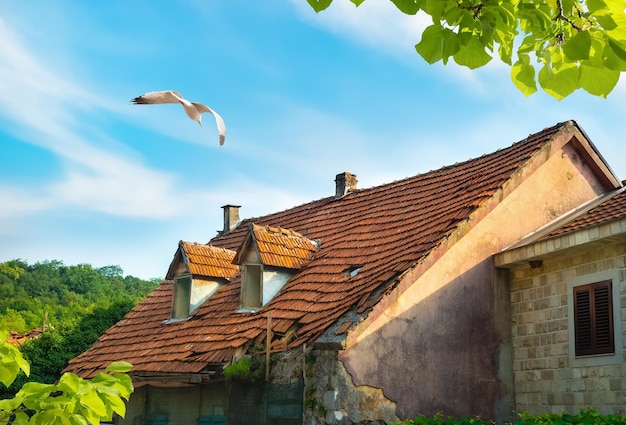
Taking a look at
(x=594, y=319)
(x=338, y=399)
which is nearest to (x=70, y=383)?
(x=338, y=399)

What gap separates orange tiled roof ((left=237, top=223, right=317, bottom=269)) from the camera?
15.1 metres

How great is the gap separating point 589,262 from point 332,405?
445 centimetres

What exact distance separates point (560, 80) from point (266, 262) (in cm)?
1115

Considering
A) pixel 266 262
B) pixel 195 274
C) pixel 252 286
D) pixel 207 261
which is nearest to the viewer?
pixel 266 262

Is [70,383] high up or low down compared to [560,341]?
down

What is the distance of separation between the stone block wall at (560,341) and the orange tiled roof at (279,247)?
458 cm

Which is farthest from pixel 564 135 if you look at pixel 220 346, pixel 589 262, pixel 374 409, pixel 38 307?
pixel 38 307

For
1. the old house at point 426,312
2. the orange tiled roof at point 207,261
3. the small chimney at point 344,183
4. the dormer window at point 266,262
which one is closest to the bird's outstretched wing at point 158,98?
the old house at point 426,312

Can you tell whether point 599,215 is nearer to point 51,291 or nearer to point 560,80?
point 560,80

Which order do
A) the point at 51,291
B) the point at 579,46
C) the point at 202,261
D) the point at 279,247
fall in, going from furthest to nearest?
the point at 51,291 → the point at 202,261 → the point at 279,247 → the point at 579,46

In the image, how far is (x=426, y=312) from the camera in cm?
1192

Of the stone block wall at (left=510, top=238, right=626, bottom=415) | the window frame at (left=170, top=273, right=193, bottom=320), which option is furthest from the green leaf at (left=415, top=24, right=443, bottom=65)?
the window frame at (left=170, top=273, right=193, bottom=320)

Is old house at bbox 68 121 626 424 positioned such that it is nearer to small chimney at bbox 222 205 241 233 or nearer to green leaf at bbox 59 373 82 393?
small chimney at bbox 222 205 241 233

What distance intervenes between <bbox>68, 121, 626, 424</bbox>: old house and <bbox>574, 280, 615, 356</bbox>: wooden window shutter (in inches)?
1.7
